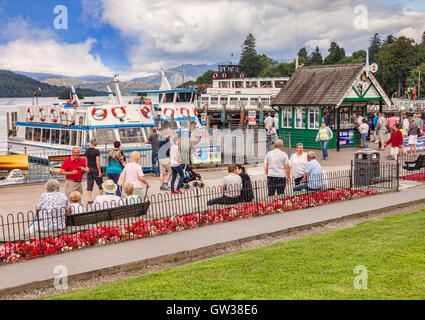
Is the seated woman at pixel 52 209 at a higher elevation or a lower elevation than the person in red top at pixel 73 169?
lower

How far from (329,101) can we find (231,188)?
1757 centimetres

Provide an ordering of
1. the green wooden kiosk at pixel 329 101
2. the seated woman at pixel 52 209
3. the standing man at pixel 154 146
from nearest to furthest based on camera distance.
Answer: the seated woman at pixel 52 209
the standing man at pixel 154 146
the green wooden kiosk at pixel 329 101

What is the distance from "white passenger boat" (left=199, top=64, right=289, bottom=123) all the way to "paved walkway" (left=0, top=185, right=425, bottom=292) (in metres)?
63.6

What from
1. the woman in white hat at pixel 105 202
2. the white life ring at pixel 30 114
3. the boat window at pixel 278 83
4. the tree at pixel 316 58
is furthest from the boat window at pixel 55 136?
the tree at pixel 316 58

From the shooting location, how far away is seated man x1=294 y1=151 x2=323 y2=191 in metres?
15.5

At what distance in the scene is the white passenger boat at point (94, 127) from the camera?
75.5 ft

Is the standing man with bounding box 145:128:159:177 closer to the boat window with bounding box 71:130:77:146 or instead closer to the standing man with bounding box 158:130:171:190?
the standing man with bounding box 158:130:171:190

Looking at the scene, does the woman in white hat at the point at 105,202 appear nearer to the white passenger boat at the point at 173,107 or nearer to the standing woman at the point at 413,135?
the white passenger boat at the point at 173,107

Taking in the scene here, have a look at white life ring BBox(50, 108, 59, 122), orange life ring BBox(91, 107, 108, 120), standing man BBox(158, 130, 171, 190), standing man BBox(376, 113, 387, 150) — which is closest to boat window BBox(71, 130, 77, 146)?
orange life ring BBox(91, 107, 108, 120)

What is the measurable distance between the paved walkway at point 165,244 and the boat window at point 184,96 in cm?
3330

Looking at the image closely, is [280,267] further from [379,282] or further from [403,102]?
[403,102]

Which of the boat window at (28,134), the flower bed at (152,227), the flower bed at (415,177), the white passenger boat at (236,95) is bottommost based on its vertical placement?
the flower bed at (152,227)
